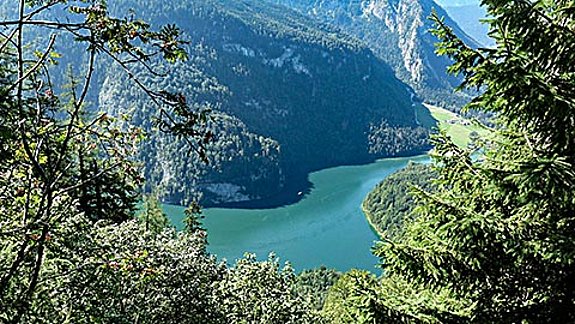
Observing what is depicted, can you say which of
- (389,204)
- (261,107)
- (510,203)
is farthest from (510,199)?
(261,107)

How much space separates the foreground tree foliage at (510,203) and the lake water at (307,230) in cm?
4908

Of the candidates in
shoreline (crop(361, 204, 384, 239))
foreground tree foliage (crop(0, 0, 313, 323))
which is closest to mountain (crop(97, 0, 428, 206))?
shoreline (crop(361, 204, 384, 239))

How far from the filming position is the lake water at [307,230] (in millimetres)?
62312

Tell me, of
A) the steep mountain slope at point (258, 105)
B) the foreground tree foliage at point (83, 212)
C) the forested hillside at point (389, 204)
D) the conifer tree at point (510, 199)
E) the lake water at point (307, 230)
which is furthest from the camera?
the steep mountain slope at point (258, 105)

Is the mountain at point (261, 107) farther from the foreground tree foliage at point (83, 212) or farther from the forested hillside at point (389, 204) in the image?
the foreground tree foliage at point (83, 212)

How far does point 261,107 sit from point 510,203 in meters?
158

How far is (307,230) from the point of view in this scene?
73750 millimetres

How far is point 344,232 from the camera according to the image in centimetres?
7312

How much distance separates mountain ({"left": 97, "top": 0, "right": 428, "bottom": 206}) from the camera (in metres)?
115

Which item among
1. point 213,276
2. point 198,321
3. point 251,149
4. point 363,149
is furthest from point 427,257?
point 363,149

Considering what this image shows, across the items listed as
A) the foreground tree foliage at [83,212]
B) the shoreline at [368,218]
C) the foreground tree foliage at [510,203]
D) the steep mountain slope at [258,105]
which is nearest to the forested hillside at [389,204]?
the shoreline at [368,218]

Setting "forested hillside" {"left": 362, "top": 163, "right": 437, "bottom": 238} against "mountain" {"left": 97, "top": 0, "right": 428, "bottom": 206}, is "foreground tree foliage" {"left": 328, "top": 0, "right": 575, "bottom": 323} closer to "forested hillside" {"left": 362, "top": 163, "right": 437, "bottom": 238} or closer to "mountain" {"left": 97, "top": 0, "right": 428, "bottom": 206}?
"forested hillside" {"left": 362, "top": 163, "right": 437, "bottom": 238}

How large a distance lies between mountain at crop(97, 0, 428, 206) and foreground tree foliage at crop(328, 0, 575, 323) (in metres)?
96.8

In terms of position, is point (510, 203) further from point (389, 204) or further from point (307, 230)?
point (389, 204)
